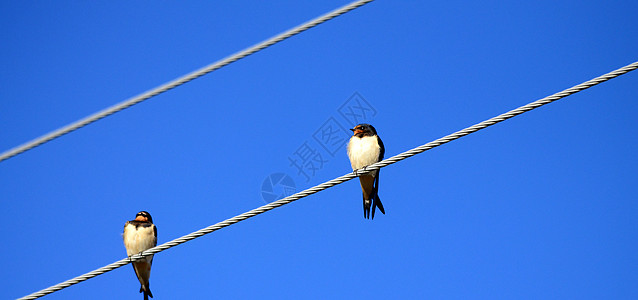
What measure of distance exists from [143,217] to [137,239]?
48 cm

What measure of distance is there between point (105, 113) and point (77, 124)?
0.20m

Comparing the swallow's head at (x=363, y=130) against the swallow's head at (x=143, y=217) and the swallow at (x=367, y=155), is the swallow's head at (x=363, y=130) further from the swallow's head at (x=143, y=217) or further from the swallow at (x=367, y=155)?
the swallow's head at (x=143, y=217)

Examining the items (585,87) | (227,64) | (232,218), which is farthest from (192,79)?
(585,87)

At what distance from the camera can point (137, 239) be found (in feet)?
29.5

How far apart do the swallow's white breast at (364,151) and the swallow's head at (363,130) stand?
7 cm

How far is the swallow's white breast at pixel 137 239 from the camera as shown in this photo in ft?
29.5

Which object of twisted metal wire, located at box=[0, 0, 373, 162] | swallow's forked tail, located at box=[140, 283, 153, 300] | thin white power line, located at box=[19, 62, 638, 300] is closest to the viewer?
thin white power line, located at box=[19, 62, 638, 300]

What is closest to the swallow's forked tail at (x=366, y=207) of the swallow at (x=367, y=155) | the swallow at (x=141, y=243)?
the swallow at (x=367, y=155)

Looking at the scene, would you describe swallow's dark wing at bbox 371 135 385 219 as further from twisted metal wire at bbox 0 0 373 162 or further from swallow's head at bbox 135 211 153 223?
twisted metal wire at bbox 0 0 373 162

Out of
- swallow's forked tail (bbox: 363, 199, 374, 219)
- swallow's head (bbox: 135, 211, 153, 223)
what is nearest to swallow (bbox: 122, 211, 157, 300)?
swallow's head (bbox: 135, 211, 153, 223)

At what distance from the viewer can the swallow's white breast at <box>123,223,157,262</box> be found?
8977mm

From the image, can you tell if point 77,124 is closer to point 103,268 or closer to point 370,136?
point 103,268

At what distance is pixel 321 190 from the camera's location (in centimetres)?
507

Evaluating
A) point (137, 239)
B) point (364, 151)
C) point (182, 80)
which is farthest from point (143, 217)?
point (182, 80)
